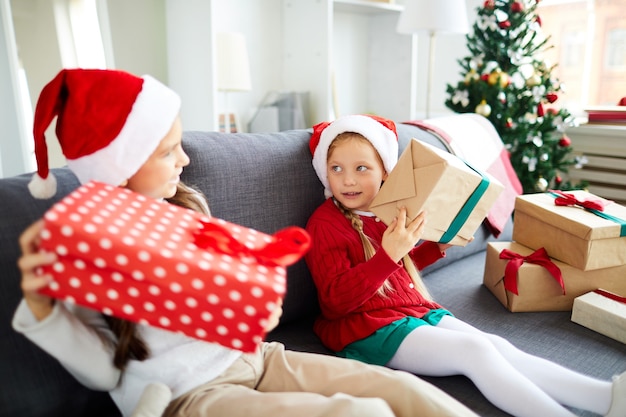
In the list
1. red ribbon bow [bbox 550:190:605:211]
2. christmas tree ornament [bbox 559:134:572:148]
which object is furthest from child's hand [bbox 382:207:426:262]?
christmas tree ornament [bbox 559:134:572:148]

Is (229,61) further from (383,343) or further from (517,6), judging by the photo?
(383,343)

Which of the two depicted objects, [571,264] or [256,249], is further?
[571,264]

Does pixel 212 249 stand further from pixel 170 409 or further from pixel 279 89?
pixel 279 89

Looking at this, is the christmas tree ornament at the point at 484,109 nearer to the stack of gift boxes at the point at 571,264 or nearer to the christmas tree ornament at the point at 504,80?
the christmas tree ornament at the point at 504,80

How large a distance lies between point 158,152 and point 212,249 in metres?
0.24

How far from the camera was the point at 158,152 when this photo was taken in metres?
0.90

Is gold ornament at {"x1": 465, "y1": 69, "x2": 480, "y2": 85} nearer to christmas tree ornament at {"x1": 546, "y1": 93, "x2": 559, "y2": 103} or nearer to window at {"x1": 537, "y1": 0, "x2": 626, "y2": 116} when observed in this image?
christmas tree ornament at {"x1": 546, "y1": 93, "x2": 559, "y2": 103}

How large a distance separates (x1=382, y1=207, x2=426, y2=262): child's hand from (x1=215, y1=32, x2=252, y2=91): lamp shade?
1471 mm

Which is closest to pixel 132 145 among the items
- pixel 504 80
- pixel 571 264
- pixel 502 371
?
pixel 502 371

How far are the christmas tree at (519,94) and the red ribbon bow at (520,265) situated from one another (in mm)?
950

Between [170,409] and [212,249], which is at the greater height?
[212,249]

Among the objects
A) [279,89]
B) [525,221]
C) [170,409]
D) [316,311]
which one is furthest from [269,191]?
[279,89]

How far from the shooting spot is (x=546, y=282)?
4.91ft

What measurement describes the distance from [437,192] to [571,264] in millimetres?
595
